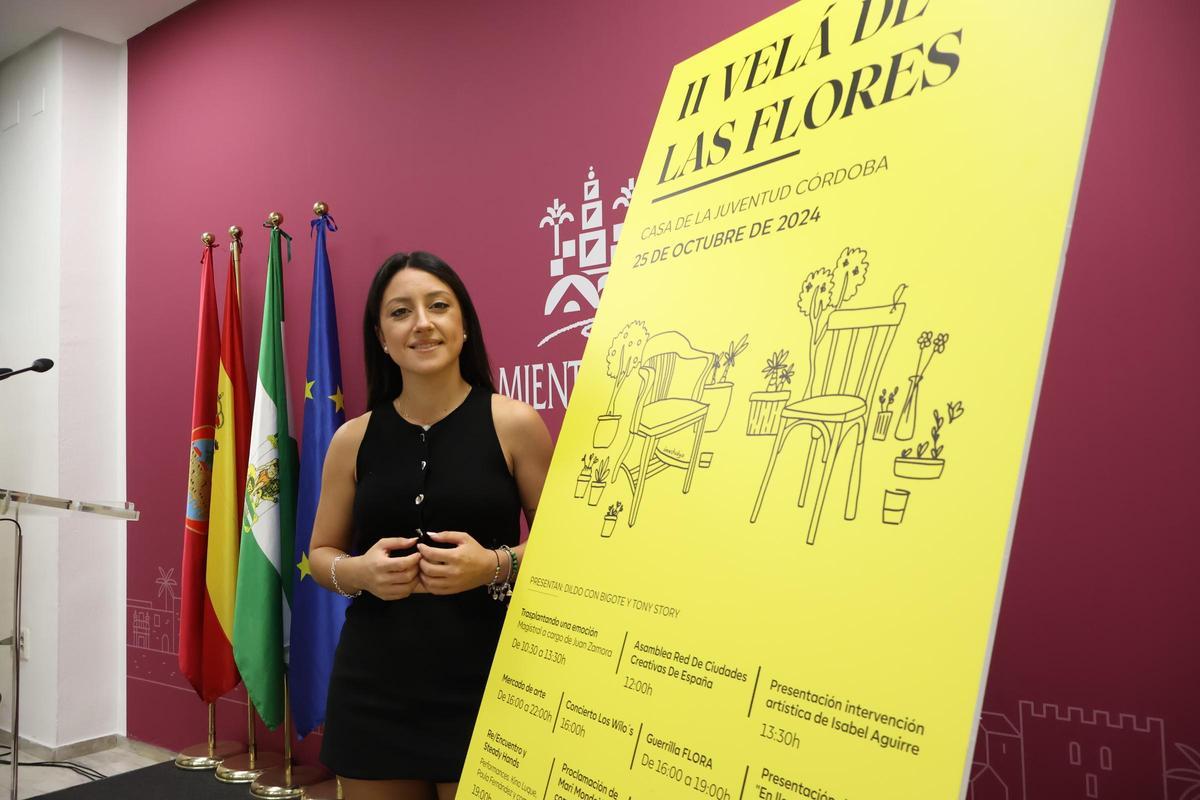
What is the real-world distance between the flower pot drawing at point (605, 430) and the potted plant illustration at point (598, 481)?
3 cm

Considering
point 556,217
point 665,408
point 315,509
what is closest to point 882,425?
point 665,408

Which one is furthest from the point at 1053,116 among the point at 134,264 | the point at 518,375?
the point at 134,264

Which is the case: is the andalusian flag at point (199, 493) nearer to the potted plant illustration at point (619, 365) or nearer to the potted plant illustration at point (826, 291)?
the potted plant illustration at point (619, 365)

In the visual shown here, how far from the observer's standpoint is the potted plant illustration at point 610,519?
105cm

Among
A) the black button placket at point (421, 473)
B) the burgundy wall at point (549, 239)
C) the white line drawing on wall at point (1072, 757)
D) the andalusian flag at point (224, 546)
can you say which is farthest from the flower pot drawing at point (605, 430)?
the andalusian flag at point (224, 546)

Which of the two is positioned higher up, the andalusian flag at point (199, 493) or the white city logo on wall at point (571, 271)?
the white city logo on wall at point (571, 271)

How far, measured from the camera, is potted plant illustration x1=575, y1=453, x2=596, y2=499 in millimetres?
1133

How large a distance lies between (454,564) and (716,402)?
630mm

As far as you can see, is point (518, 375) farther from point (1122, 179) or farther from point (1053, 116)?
point (1053, 116)

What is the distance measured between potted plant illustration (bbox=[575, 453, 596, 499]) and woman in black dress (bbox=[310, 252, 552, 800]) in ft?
1.21

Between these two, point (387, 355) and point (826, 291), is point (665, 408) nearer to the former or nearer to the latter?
point (826, 291)

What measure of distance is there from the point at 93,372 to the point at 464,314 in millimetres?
2945

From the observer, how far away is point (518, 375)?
8.85 ft

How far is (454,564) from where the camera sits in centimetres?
142
